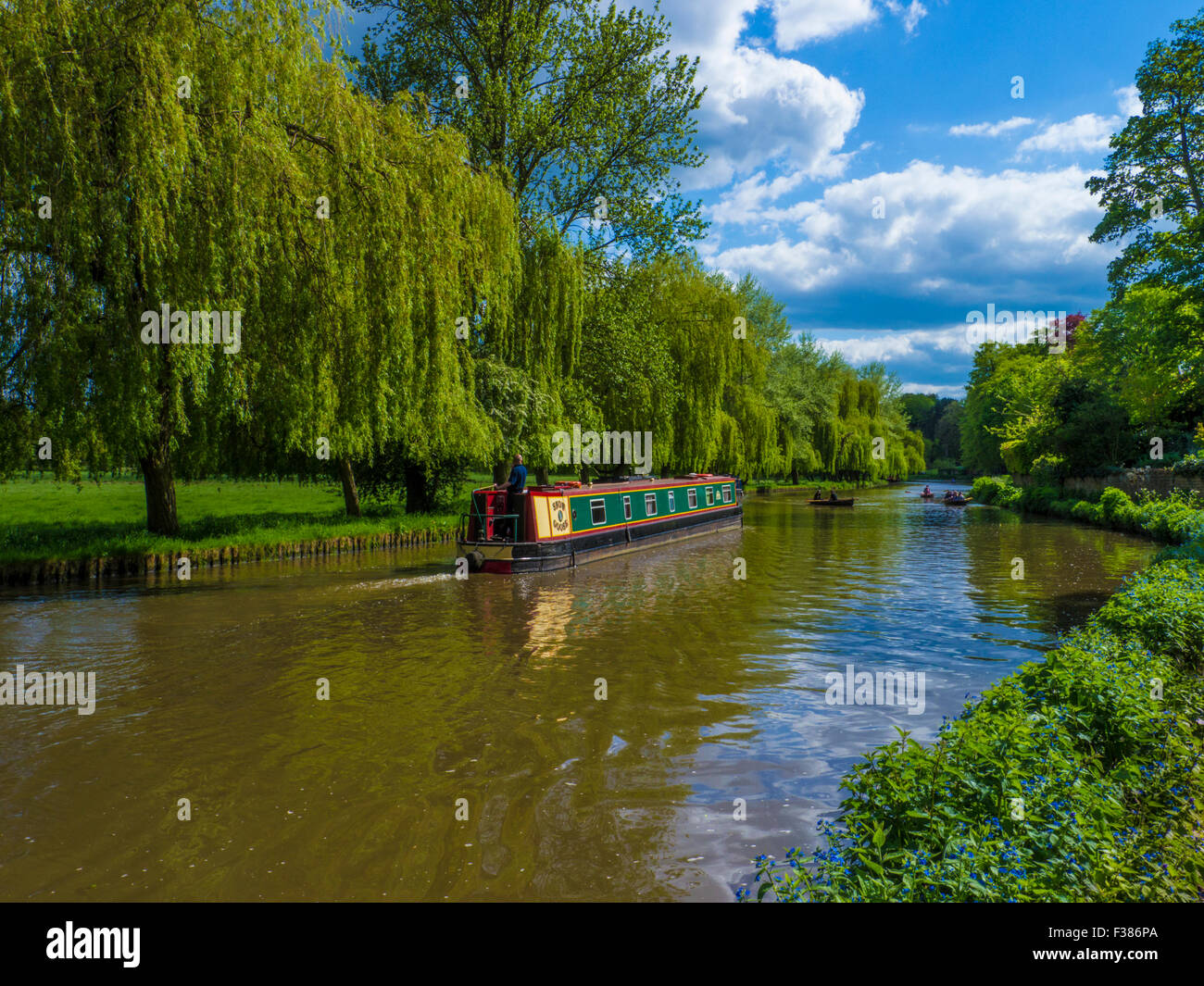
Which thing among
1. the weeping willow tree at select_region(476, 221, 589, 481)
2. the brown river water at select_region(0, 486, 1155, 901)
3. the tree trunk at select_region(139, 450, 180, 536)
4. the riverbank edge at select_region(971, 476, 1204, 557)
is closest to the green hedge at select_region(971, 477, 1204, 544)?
the riverbank edge at select_region(971, 476, 1204, 557)

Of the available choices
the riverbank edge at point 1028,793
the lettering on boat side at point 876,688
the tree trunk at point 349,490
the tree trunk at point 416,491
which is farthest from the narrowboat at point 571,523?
the riverbank edge at point 1028,793

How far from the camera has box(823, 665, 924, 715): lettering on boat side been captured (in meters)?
8.01

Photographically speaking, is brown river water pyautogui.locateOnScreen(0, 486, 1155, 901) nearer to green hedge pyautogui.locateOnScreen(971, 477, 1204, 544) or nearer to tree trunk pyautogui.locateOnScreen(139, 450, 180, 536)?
tree trunk pyautogui.locateOnScreen(139, 450, 180, 536)

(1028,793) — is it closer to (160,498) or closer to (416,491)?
(160,498)

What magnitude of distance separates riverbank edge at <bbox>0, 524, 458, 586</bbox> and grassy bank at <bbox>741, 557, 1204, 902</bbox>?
47.0ft

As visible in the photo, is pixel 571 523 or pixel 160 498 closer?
pixel 160 498

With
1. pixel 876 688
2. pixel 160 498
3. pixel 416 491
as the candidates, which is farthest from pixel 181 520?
pixel 876 688

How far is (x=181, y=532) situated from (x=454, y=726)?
39.4 feet

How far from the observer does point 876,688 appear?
27.8 ft

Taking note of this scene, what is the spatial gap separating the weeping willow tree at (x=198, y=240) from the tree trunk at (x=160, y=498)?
0.04 metres

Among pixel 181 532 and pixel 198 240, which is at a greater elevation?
pixel 198 240

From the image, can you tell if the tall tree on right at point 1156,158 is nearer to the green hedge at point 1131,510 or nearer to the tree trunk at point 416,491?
the green hedge at point 1131,510
